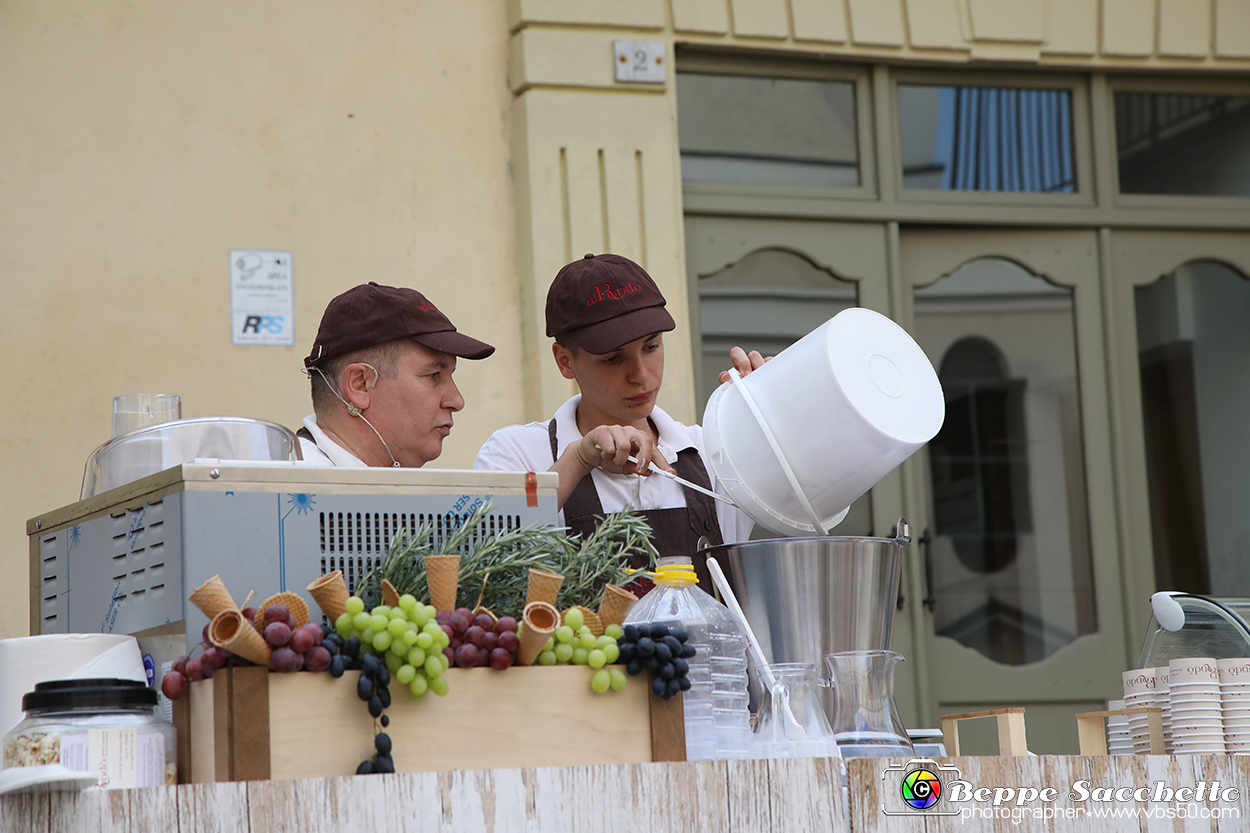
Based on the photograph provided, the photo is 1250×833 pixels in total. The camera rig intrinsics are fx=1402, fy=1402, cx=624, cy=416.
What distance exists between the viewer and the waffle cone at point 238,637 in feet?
3.35

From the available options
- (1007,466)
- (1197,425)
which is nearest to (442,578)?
(1007,466)

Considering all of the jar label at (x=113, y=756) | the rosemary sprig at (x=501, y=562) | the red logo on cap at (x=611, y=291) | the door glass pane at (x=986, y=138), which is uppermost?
the door glass pane at (x=986, y=138)

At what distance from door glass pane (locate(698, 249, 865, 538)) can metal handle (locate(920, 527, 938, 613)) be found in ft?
0.53

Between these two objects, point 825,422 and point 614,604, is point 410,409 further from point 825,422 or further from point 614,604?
point 614,604

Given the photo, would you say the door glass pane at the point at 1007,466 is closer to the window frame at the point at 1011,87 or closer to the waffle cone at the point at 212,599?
the window frame at the point at 1011,87

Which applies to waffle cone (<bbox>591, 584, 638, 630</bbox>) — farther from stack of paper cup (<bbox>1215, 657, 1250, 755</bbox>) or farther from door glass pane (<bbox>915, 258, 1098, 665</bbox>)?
door glass pane (<bbox>915, 258, 1098, 665</bbox>)

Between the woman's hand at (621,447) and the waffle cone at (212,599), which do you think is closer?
the waffle cone at (212,599)

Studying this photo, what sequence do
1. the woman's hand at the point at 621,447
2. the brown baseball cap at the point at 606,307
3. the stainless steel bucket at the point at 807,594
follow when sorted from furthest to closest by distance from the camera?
the brown baseball cap at the point at 606,307
the woman's hand at the point at 621,447
the stainless steel bucket at the point at 807,594

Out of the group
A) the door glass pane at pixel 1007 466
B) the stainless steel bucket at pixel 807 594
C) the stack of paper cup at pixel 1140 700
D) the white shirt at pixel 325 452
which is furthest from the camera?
the door glass pane at pixel 1007 466

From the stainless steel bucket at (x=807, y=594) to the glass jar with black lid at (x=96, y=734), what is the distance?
0.61m

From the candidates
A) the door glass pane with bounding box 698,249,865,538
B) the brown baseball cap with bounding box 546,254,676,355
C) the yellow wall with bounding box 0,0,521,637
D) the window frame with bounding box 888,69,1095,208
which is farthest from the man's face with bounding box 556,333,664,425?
the window frame with bounding box 888,69,1095,208

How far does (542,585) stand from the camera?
1178mm

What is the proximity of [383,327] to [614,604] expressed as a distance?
32.7 inches

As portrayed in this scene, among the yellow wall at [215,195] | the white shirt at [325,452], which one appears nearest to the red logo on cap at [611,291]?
the white shirt at [325,452]
